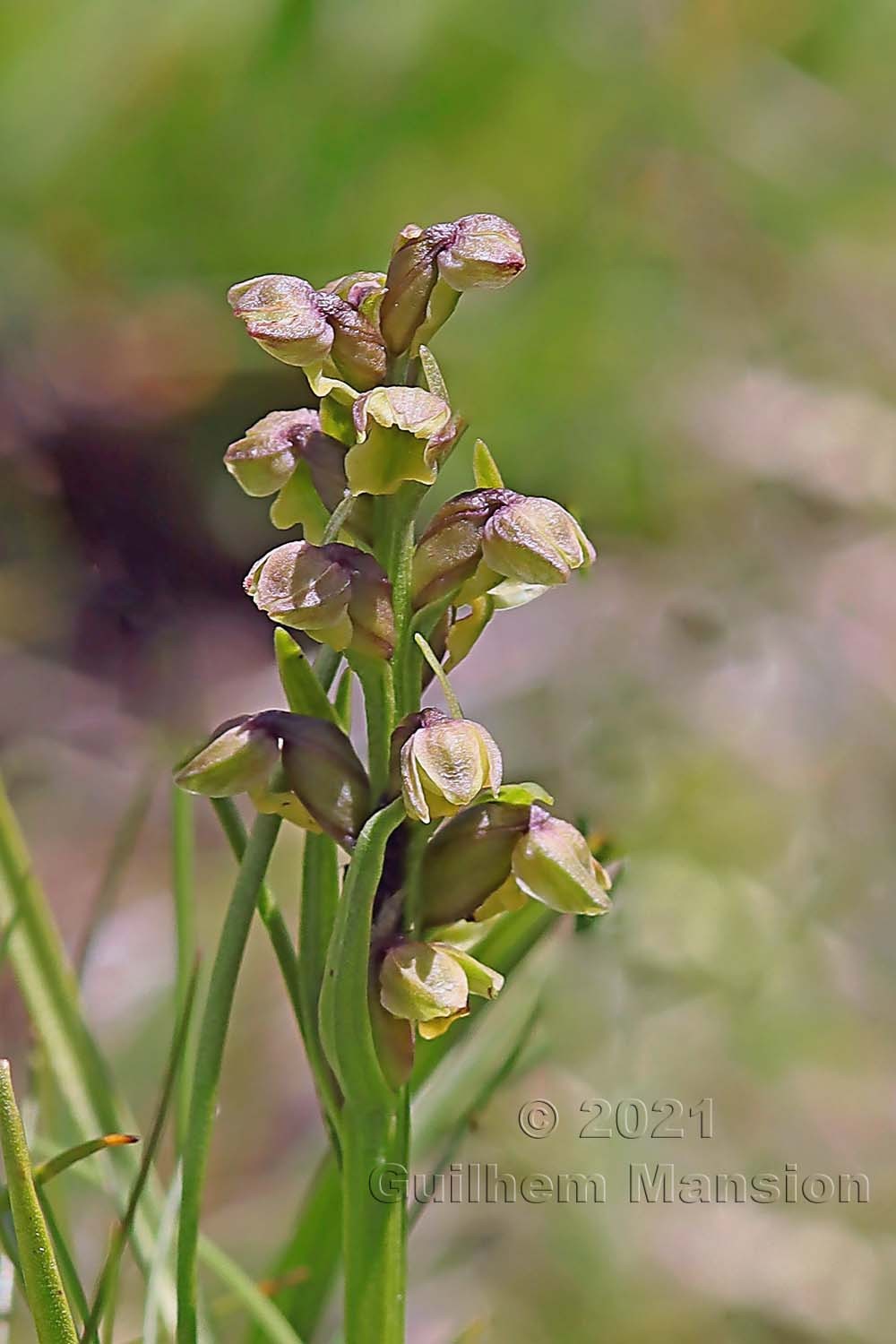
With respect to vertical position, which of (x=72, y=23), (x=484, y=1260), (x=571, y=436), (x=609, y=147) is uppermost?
(x=72, y=23)

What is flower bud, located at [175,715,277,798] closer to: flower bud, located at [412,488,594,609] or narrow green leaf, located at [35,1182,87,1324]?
flower bud, located at [412,488,594,609]

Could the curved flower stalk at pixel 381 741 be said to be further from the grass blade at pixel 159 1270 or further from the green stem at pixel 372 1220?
the grass blade at pixel 159 1270

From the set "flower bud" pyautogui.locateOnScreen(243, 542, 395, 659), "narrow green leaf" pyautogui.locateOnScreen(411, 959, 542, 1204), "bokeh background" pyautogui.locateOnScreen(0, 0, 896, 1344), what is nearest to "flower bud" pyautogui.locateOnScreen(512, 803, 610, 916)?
"flower bud" pyautogui.locateOnScreen(243, 542, 395, 659)

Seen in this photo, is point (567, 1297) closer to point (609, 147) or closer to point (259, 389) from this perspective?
point (259, 389)


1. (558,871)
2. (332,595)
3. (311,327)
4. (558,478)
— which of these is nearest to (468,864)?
(558,871)

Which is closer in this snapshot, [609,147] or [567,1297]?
[567,1297]

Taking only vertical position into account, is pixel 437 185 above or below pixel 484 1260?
above

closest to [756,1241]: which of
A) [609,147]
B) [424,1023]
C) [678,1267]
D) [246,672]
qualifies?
[678,1267]

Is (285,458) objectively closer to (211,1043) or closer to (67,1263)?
(211,1043)
